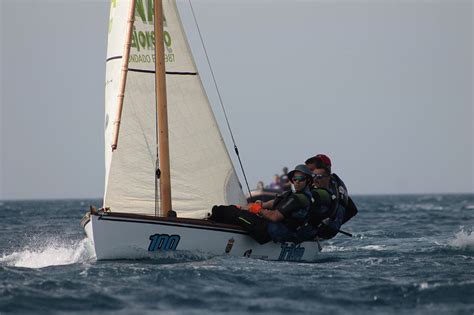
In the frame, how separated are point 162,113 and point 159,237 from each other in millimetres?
2721

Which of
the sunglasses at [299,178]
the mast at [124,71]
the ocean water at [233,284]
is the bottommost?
the ocean water at [233,284]

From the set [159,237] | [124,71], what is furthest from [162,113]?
[159,237]

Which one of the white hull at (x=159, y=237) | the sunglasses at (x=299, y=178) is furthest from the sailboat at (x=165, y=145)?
the sunglasses at (x=299, y=178)

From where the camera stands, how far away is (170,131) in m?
19.6

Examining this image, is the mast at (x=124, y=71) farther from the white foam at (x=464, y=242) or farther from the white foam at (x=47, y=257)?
the white foam at (x=464, y=242)

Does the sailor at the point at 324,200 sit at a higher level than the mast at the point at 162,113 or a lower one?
lower

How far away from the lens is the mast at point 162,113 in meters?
18.7

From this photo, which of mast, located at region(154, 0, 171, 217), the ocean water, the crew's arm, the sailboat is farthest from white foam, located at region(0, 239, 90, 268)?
the crew's arm

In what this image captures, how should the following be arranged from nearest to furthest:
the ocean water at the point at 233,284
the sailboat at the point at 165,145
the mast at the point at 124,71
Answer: the ocean water at the point at 233,284 < the sailboat at the point at 165,145 < the mast at the point at 124,71

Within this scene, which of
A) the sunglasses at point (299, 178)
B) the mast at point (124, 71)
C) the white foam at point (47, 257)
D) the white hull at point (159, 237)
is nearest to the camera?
the white hull at point (159, 237)

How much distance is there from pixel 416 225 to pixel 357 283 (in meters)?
19.2

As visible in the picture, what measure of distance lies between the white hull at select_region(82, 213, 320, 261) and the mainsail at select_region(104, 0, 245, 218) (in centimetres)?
160

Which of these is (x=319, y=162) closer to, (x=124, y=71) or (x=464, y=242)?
(x=124, y=71)

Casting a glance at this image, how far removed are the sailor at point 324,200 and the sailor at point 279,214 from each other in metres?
0.36
